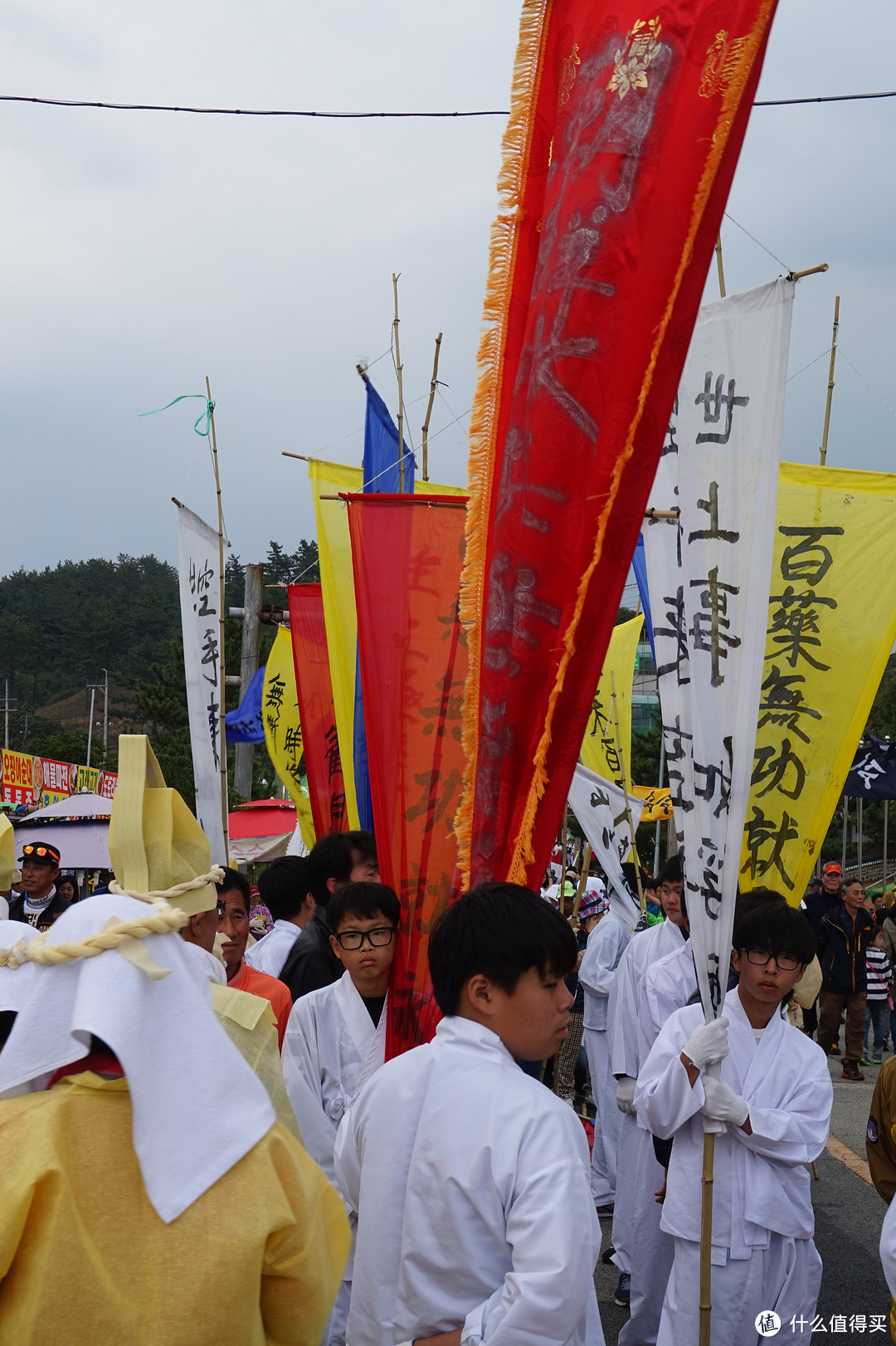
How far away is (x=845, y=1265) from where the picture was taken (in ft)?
17.3

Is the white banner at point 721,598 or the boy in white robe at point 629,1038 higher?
the white banner at point 721,598

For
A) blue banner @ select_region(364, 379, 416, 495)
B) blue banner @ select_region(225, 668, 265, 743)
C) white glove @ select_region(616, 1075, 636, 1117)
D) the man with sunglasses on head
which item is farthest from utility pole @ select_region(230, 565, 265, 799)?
white glove @ select_region(616, 1075, 636, 1117)

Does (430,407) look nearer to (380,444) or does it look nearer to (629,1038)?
(380,444)

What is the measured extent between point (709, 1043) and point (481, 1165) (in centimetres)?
147

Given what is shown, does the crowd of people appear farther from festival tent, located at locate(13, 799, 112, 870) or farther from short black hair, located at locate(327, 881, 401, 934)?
festival tent, located at locate(13, 799, 112, 870)

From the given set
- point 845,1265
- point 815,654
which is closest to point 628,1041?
point 845,1265

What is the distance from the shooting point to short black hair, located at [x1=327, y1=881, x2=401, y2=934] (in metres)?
3.42

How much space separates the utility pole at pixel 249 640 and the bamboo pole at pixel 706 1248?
36.8ft

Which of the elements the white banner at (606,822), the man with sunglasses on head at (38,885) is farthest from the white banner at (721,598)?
the man with sunglasses on head at (38,885)

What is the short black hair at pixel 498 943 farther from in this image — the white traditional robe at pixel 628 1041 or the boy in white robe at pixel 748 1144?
the white traditional robe at pixel 628 1041

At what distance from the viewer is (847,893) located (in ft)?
35.9

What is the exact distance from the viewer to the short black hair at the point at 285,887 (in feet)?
15.7

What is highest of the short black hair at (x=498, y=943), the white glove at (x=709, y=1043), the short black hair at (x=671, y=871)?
the short black hair at (x=498, y=943)

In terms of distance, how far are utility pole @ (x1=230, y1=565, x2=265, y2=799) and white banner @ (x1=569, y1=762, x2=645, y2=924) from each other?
7331mm
